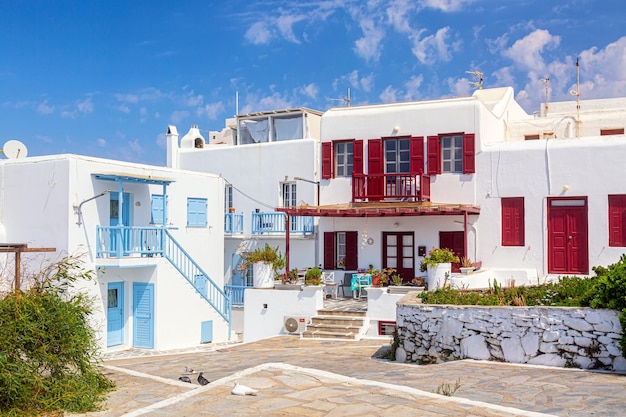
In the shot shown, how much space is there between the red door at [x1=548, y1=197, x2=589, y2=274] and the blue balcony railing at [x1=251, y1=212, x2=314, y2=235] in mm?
8080

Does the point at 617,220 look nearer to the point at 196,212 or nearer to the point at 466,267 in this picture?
the point at 466,267

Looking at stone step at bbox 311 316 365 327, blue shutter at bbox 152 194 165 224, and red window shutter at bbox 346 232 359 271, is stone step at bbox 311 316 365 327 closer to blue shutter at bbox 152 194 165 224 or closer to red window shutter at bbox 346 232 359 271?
red window shutter at bbox 346 232 359 271

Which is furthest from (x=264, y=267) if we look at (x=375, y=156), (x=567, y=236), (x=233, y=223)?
(x=567, y=236)

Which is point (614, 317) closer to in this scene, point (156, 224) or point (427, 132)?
point (427, 132)

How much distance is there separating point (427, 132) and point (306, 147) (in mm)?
4776

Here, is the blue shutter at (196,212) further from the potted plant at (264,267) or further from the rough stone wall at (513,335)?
the rough stone wall at (513,335)

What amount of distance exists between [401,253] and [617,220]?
6447 mm

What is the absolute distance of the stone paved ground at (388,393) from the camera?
8.20 meters

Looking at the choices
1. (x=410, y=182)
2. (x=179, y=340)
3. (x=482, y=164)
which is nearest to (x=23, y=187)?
(x=179, y=340)

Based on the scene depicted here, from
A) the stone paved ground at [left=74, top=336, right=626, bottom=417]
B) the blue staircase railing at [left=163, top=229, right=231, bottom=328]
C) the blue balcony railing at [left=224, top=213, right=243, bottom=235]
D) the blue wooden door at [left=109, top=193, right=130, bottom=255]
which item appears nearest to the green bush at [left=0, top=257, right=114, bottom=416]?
the stone paved ground at [left=74, top=336, right=626, bottom=417]

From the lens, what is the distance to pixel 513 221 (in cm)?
2102

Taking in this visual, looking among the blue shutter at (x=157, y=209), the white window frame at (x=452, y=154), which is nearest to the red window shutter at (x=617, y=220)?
the white window frame at (x=452, y=154)

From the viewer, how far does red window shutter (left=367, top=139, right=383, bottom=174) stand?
74.8 feet

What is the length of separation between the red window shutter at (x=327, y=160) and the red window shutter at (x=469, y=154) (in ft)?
15.0
